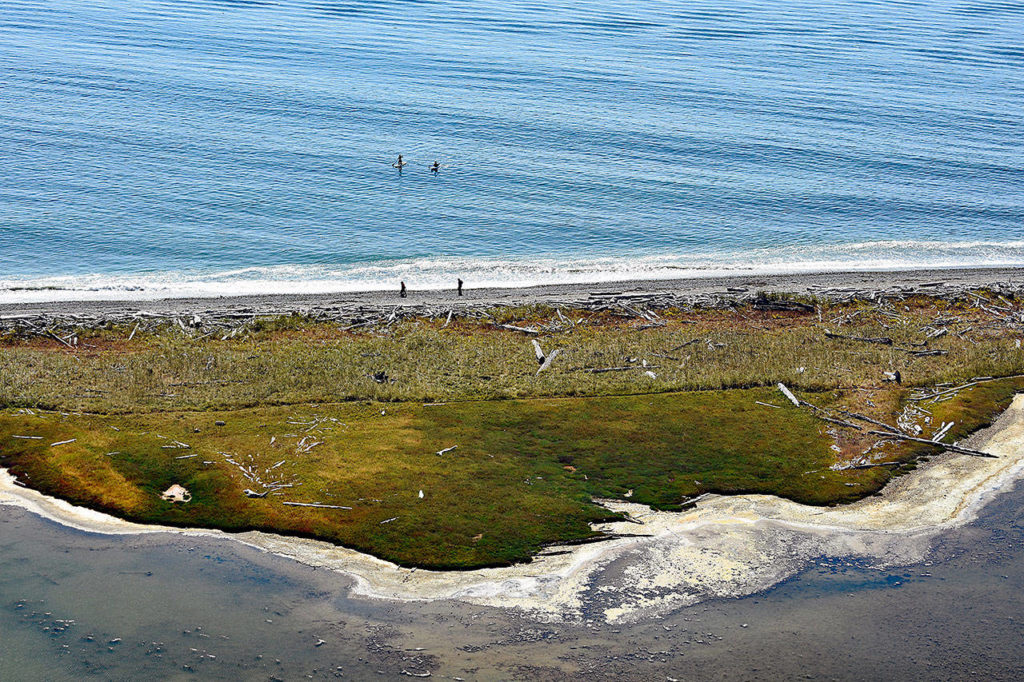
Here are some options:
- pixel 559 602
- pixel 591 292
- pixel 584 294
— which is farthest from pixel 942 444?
pixel 591 292

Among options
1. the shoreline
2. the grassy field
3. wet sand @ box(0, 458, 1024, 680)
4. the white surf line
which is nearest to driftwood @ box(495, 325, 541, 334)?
the grassy field

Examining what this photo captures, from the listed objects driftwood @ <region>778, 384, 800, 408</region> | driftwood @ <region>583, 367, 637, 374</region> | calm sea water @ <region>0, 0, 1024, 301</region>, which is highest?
calm sea water @ <region>0, 0, 1024, 301</region>

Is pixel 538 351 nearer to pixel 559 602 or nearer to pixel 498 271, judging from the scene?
pixel 498 271

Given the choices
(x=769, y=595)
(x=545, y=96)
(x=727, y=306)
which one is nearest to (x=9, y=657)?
(x=769, y=595)

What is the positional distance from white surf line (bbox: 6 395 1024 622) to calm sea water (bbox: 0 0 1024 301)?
30.1 meters

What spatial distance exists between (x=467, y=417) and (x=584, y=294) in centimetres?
1864

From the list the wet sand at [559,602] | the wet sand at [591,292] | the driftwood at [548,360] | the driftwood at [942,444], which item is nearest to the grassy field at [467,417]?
the driftwood at [942,444]

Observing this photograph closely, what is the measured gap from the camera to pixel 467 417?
39.9 metres

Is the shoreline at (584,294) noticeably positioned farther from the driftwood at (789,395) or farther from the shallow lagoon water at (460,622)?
the shallow lagoon water at (460,622)

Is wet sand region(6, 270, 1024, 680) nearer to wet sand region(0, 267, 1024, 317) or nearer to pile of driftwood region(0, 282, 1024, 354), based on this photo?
pile of driftwood region(0, 282, 1024, 354)

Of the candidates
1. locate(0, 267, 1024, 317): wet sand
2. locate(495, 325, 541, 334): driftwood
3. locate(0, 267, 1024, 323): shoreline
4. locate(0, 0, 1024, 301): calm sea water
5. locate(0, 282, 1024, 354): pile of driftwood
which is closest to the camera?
locate(0, 282, 1024, 354): pile of driftwood

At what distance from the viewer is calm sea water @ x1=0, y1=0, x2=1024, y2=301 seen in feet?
211

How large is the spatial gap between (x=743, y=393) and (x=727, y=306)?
12571 millimetres

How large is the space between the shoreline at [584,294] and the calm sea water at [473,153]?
10.8 feet
